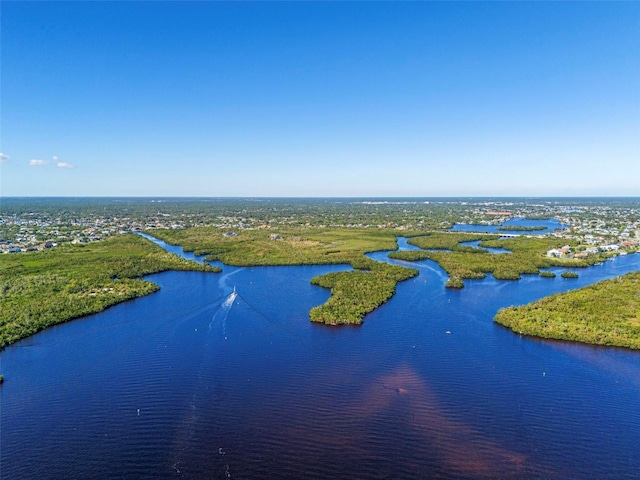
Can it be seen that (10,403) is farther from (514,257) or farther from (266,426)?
(514,257)

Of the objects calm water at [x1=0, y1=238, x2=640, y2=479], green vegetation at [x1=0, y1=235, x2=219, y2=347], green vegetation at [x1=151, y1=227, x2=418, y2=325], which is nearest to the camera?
calm water at [x1=0, y1=238, x2=640, y2=479]

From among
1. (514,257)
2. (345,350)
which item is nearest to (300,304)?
(345,350)

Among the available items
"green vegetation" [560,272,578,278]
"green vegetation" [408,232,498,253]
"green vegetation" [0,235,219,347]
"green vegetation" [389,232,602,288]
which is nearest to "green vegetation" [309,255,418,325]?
"green vegetation" [389,232,602,288]

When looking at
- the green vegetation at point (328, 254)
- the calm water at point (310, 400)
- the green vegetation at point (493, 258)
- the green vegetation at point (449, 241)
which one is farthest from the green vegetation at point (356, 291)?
the green vegetation at point (449, 241)

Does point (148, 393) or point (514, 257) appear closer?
point (148, 393)

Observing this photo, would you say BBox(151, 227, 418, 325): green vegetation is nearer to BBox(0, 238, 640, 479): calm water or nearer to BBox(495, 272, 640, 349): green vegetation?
BBox(0, 238, 640, 479): calm water
